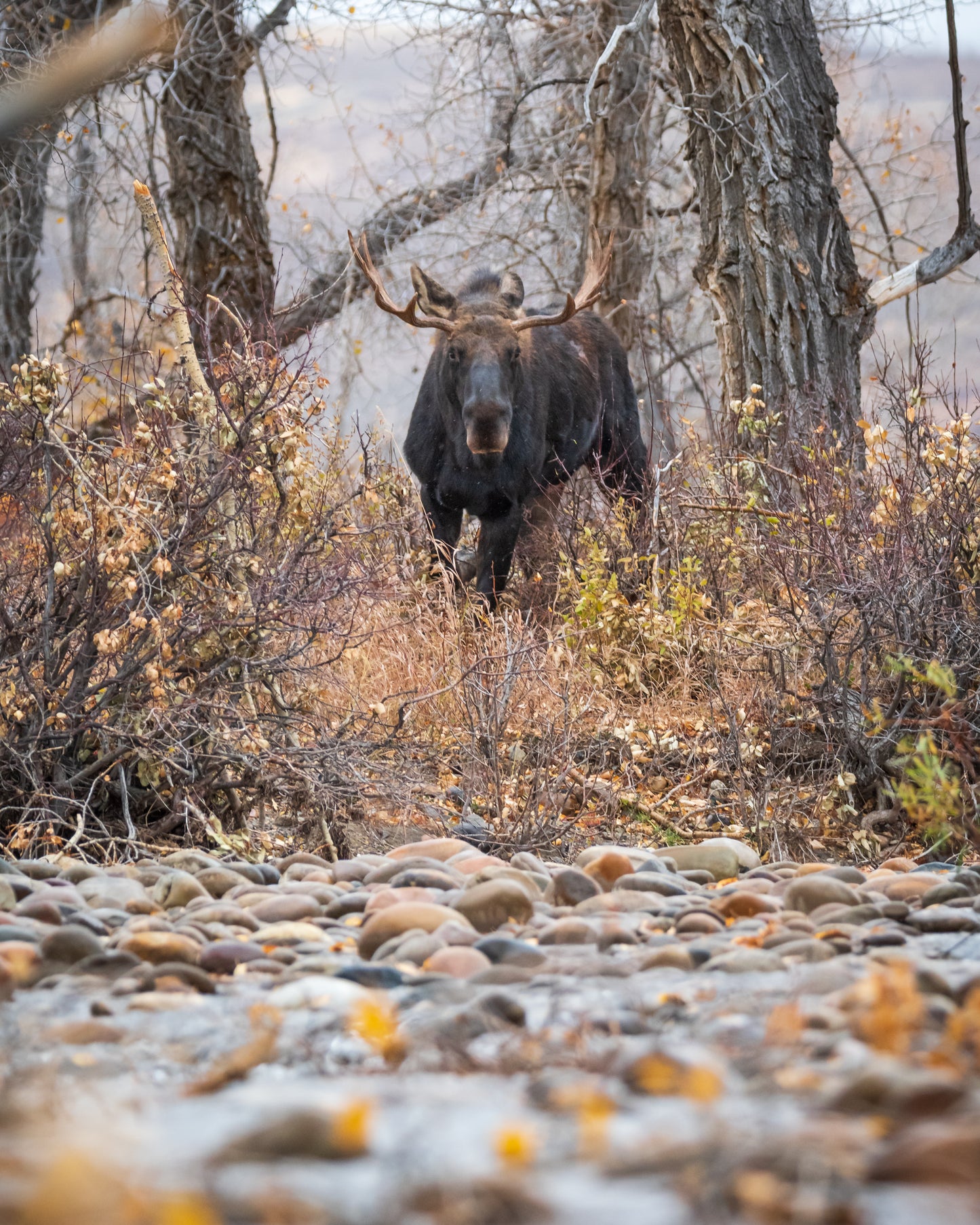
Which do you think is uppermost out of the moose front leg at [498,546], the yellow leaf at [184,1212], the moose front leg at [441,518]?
the moose front leg at [441,518]

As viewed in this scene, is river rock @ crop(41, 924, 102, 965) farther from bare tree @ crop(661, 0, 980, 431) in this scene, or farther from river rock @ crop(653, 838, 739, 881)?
bare tree @ crop(661, 0, 980, 431)

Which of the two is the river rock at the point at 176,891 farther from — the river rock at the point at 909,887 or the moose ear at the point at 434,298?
the moose ear at the point at 434,298

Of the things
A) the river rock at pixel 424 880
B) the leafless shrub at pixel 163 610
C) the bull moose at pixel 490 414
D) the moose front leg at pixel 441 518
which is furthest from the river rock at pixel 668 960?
the moose front leg at pixel 441 518

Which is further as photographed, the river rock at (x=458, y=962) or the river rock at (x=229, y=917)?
the river rock at (x=229, y=917)

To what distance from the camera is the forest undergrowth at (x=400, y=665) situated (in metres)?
3.81

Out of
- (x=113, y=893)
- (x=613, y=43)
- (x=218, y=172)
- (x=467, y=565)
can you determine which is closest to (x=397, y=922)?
(x=113, y=893)

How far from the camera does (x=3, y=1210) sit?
1158 millimetres

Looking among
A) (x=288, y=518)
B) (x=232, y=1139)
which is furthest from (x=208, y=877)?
(x=232, y=1139)

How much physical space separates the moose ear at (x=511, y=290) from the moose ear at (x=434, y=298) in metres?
0.36

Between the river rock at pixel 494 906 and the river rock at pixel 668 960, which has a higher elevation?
the river rock at pixel 494 906

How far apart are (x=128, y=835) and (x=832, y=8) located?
487 inches

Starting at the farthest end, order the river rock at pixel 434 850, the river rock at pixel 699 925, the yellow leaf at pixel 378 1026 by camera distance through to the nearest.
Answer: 1. the river rock at pixel 434 850
2. the river rock at pixel 699 925
3. the yellow leaf at pixel 378 1026

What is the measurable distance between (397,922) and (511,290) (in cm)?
636

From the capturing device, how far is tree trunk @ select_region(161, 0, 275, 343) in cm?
1157
